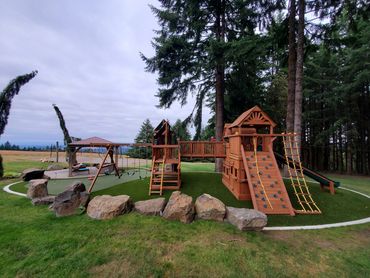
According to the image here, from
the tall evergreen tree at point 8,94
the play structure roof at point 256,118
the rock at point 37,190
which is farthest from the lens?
the tall evergreen tree at point 8,94

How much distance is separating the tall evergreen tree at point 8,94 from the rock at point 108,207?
10.1 meters

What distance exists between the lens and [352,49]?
15617mm

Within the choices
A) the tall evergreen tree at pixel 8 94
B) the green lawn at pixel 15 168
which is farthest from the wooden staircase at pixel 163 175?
the green lawn at pixel 15 168

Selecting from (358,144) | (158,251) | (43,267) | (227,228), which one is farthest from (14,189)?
(358,144)

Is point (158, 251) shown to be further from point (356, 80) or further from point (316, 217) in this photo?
point (356, 80)

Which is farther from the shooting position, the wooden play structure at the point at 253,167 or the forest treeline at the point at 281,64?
the forest treeline at the point at 281,64

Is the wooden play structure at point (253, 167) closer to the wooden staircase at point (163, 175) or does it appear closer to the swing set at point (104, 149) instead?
the wooden staircase at point (163, 175)

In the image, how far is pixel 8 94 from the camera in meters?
12.0

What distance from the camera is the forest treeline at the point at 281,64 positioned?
1052cm

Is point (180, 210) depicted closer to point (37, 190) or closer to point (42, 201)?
point (42, 201)

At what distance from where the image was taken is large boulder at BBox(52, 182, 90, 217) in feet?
19.5

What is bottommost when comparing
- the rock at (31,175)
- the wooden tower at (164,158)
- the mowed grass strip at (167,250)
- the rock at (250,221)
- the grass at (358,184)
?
the mowed grass strip at (167,250)

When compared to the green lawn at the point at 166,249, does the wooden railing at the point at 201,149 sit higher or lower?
higher

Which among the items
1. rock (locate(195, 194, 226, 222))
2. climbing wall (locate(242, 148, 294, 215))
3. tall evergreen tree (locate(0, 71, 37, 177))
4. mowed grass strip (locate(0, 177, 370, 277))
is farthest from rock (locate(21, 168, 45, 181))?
climbing wall (locate(242, 148, 294, 215))
